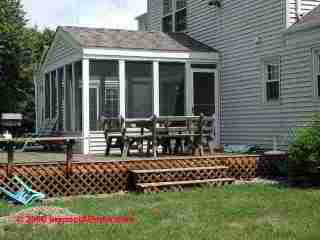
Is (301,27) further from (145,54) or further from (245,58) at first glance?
(145,54)

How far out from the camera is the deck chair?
808cm

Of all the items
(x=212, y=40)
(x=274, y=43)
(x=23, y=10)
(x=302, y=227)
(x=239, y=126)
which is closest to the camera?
(x=302, y=227)

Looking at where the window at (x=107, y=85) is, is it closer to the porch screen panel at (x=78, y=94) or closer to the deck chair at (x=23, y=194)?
the porch screen panel at (x=78, y=94)

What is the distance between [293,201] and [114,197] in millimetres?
2893

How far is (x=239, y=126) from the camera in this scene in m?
15.3

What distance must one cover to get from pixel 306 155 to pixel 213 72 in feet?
22.7

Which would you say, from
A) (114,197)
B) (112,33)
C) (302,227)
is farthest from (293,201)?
(112,33)

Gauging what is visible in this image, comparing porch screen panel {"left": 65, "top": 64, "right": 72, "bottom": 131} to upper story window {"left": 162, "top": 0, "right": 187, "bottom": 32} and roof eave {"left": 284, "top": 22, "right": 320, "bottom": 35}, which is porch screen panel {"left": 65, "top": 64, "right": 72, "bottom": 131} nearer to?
upper story window {"left": 162, "top": 0, "right": 187, "bottom": 32}

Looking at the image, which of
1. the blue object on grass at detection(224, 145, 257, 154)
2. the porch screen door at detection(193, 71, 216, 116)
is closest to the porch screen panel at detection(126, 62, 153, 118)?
the porch screen door at detection(193, 71, 216, 116)

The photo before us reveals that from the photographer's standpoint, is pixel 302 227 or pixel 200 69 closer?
pixel 302 227

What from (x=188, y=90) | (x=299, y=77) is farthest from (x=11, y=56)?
(x=299, y=77)

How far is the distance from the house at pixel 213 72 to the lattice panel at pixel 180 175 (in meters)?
3.98

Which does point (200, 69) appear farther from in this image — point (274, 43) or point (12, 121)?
point (12, 121)

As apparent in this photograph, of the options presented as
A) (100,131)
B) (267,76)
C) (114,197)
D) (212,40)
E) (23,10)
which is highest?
(23,10)
